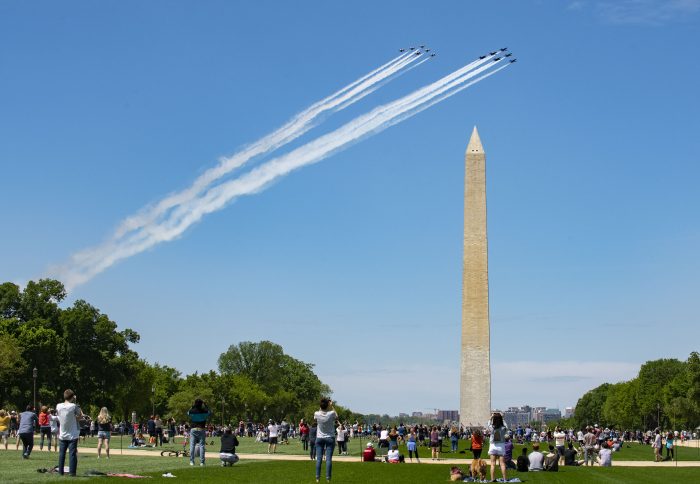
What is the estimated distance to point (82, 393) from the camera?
88688mm

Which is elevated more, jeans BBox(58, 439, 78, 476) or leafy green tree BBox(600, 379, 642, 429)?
leafy green tree BBox(600, 379, 642, 429)

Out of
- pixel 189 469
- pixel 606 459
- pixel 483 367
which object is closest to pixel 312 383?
pixel 483 367

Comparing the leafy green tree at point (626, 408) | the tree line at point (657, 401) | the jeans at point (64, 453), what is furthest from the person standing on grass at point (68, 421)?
the leafy green tree at point (626, 408)

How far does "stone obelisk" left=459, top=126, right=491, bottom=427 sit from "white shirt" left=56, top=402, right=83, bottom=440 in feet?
188

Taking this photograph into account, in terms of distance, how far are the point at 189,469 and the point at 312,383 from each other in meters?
149

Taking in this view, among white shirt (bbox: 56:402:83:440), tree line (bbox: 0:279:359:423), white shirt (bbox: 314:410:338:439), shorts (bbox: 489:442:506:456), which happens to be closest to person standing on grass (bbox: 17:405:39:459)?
white shirt (bbox: 56:402:83:440)

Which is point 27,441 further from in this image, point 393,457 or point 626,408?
point 626,408

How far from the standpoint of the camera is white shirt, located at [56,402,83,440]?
21172 mm

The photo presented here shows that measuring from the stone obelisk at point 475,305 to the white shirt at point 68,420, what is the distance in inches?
2252

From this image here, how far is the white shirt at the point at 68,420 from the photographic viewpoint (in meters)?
21.2

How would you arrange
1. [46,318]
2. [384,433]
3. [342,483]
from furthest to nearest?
1. [46,318]
2. [384,433]
3. [342,483]

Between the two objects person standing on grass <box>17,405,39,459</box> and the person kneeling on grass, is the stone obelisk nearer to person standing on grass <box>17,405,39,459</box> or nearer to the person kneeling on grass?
the person kneeling on grass

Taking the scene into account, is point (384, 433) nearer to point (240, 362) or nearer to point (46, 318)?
point (46, 318)

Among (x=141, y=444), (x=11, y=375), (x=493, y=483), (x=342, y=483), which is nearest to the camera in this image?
(x=342, y=483)
